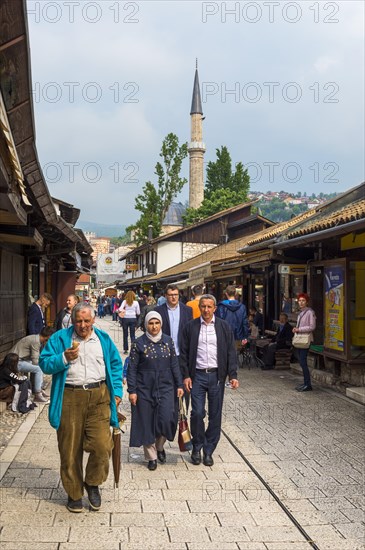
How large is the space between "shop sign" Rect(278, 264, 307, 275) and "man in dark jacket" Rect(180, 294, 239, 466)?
21.2ft

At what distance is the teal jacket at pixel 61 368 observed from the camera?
488 cm

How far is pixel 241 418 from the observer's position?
8570mm

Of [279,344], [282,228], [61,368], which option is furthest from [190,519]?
[282,228]

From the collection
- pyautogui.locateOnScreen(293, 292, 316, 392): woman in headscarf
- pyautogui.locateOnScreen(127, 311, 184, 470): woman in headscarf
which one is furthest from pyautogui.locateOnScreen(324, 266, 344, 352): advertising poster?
pyautogui.locateOnScreen(127, 311, 184, 470): woman in headscarf

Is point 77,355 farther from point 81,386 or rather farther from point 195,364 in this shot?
point 195,364

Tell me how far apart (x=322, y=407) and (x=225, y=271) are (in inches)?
387

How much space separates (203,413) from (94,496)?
178 cm

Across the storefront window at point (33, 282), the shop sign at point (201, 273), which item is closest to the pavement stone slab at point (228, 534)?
the storefront window at point (33, 282)

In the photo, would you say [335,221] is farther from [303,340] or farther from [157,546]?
[157,546]

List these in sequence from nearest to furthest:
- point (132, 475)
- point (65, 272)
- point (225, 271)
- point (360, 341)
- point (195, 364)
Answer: point (132, 475) → point (195, 364) → point (360, 341) → point (225, 271) → point (65, 272)

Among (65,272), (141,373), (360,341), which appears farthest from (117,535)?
(65,272)

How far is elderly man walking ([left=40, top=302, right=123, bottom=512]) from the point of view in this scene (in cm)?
488

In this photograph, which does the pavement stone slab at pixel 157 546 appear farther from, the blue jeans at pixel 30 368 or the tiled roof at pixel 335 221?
the tiled roof at pixel 335 221

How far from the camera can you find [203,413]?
253 inches
